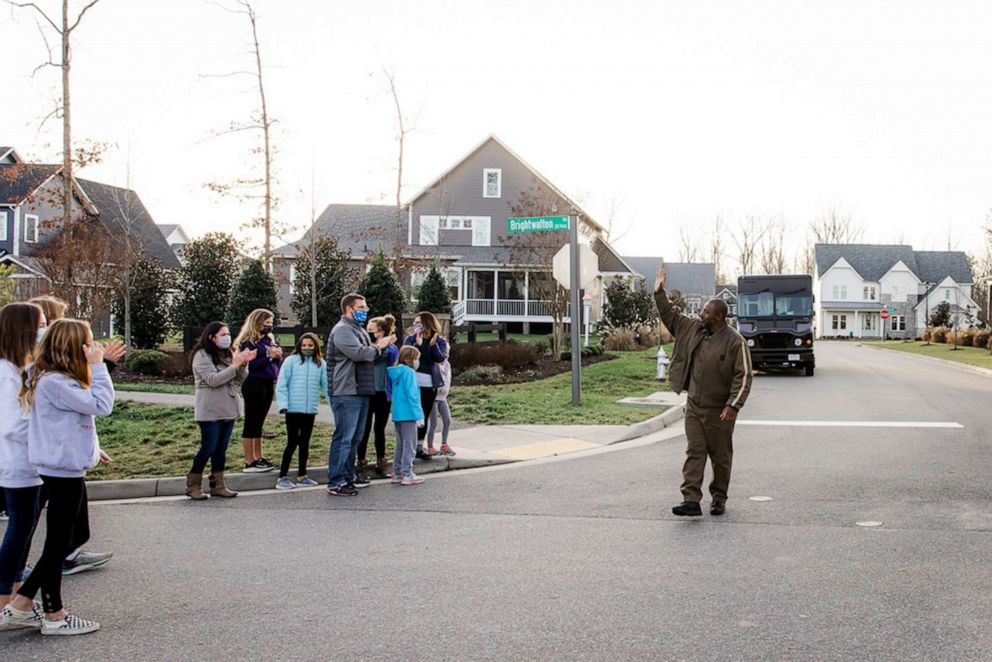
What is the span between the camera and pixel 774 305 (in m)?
28.2

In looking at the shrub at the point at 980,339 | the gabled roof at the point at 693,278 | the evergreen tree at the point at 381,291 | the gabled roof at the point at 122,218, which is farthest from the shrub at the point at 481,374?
the gabled roof at the point at 693,278

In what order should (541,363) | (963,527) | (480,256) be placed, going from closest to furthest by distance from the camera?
(963,527) → (541,363) → (480,256)

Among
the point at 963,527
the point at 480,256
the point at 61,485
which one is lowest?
the point at 963,527

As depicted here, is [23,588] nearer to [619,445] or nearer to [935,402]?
[619,445]

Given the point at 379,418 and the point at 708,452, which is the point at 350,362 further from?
the point at 708,452

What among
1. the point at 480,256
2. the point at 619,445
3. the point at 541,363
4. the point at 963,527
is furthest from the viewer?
the point at 480,256

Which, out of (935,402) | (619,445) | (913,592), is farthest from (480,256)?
(913,592)

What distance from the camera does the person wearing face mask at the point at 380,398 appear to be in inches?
381

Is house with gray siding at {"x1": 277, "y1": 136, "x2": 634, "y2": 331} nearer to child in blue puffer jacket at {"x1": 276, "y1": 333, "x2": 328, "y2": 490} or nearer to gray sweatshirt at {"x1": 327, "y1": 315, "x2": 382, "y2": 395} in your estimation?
child in blue puffer jacket at {"x1": 276, "y1": 333, "x2": 328, "y2": 490}

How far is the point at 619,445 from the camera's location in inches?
500

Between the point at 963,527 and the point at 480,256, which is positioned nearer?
the point at 963,527

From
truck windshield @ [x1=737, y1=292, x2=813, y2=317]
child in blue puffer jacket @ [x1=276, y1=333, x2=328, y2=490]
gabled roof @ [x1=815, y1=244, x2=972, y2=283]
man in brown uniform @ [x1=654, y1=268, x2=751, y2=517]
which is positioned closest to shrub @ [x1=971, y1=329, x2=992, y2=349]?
truck windshield @ [x1=737, y1=292, x2=813, y2=317]

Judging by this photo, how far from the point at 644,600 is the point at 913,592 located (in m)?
1.70

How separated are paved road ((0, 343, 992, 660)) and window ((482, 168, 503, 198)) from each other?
3447 centimetres
